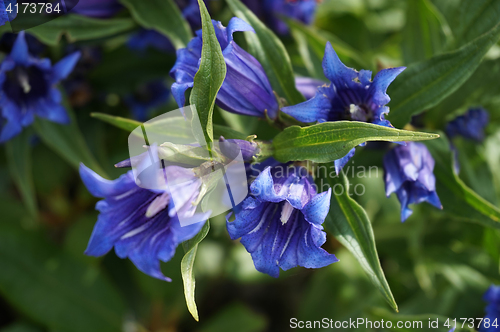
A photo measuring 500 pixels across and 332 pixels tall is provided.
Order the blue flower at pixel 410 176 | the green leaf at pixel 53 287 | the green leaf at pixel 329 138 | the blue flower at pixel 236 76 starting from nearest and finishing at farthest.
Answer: the green leaf at pixel 329 138 < the blue flower at pixel 236 76 < the blue flower at pixel 410 176 < the green leaf at pixel 53 287

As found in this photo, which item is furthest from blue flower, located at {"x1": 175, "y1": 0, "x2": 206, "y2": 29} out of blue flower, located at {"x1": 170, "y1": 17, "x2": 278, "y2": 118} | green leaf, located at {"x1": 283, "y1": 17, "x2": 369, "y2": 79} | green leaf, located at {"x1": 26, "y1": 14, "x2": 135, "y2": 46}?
blue flower, located at {"x1": 170, "y1": 17, "x2": 278, "y2": 118}

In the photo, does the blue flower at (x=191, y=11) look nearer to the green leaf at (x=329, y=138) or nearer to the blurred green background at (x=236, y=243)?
the blurred green background at (x=236, y=243)

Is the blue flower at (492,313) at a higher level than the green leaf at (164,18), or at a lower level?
lower

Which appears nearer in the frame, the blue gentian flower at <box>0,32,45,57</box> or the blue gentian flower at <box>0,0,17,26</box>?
the blue gentian flower at <box>0,0,17,26</box>

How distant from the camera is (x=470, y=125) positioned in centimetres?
211

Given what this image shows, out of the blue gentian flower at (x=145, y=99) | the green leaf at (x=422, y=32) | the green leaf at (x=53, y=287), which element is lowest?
the green leaf at (x=53, y=287)

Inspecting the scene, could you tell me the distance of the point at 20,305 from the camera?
278 cm

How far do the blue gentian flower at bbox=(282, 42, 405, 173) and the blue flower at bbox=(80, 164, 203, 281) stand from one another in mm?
485

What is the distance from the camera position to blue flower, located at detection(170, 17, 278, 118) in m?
1.52

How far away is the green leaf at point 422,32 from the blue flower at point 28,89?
171 cm

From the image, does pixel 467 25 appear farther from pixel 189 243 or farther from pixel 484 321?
pixel 189 243

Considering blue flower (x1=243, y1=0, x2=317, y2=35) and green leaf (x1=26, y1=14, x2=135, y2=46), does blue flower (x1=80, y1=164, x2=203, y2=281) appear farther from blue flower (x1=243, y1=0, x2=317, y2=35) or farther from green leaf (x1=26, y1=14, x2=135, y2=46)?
blue flower (x1=243, y1=0, x2=317, y2=35)

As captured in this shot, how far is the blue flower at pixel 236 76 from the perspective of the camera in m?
1.52

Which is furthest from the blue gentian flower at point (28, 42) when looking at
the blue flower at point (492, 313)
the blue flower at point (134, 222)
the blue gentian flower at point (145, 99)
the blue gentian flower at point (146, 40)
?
the blue flower at point (492, 313)
